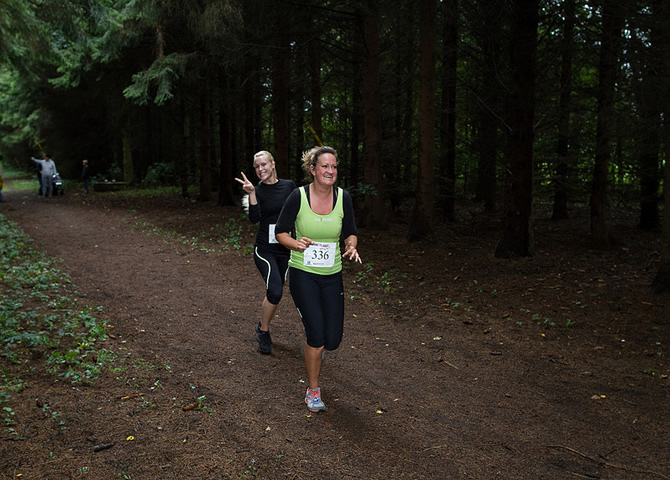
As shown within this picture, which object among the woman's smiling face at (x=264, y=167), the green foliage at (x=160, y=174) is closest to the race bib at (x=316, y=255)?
the woman's smiling face at (x=264, y=167)

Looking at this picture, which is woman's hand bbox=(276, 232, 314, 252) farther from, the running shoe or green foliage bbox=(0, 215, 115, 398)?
A: green foliage bbox=(0, 215, 115, 398)

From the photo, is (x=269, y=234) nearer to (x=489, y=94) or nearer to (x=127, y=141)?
(x=489, y=94)

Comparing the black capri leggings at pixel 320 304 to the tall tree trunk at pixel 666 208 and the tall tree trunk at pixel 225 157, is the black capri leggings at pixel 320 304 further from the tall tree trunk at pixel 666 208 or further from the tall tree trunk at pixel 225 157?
the tall tree trunk at pixel 225 157

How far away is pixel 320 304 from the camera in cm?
443

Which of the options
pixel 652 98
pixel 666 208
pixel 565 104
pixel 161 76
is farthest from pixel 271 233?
pixel 161 76

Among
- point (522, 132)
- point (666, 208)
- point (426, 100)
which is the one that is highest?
point (426, 100)

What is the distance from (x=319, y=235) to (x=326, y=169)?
0.55 m

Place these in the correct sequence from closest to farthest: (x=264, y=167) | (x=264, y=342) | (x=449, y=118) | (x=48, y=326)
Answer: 1. (x=264, y=167)
2. (x=264, y=342)
3. (x=48, y=326)
4. (x=449, y=118)

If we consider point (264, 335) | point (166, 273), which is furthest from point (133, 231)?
point (264, 335)

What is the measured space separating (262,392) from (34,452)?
6.23 feet

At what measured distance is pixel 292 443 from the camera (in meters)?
3.94

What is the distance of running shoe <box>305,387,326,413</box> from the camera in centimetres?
448

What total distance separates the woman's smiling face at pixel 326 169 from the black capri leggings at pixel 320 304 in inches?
31.2

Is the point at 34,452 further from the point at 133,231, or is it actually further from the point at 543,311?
the point at 133,231
